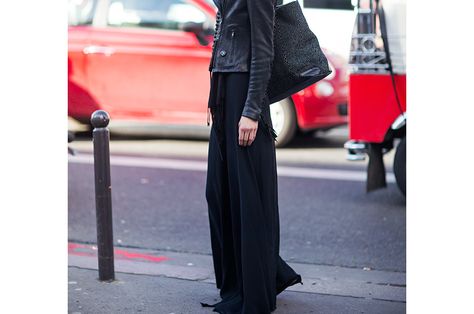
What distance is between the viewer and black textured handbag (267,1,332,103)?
180 inches

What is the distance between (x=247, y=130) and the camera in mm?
4512

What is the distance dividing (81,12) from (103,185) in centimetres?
637

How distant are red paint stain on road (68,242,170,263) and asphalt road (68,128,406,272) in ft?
0.68

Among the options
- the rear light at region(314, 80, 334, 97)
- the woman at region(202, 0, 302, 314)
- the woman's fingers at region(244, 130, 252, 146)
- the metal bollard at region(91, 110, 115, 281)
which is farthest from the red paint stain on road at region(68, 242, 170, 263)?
the rear light at region(314, 80, 334, 97)

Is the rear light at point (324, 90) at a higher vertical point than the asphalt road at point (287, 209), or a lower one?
higher

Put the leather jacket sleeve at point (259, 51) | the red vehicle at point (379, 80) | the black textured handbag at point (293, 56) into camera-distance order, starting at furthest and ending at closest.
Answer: the red vehicle at point (379, 80), the black textured handbag at point (293, 56), the leather jacket sleeve at point (259, 51)

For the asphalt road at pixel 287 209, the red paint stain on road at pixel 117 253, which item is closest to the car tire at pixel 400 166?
the asphalt road at pixel 287 209

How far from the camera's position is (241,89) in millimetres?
4578

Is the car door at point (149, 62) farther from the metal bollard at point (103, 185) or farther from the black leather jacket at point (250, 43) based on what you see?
the black leather jacket at point (250, 43)

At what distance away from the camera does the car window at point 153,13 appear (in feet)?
36.4

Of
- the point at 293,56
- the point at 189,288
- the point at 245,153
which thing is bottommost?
the point at 189,288

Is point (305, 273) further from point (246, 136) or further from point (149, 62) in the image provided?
point (149, 62)

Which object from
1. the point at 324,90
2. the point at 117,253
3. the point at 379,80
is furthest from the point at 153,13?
the point at 117,253
